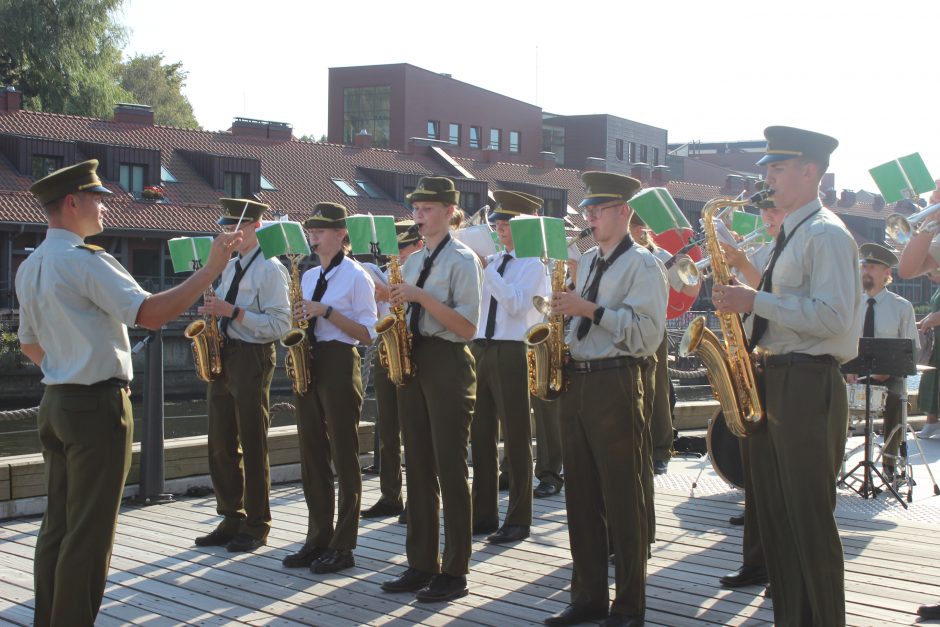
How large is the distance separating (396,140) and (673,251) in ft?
154

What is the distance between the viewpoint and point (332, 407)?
7090mm

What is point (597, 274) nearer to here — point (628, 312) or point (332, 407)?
point (628, 312)

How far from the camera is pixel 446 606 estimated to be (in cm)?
620

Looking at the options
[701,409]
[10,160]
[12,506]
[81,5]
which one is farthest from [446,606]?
[81,5]

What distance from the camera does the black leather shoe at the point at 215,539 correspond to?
7589mm

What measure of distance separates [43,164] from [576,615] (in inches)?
1369

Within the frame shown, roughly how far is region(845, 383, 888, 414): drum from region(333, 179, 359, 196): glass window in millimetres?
35806

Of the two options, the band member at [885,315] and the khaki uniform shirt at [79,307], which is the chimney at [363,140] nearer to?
the band member at [885,315]

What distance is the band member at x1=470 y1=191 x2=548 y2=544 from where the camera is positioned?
25.9 feet

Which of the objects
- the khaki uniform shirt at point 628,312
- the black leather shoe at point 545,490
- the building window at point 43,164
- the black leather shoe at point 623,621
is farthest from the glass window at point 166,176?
the black leather shoe at point 623,621

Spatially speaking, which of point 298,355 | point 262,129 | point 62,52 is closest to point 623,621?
point 298,355

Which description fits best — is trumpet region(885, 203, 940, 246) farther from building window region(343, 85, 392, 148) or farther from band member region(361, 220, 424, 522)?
building window region(343, 85, 392, 148)

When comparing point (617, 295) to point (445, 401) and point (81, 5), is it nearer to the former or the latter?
point (445, 401)

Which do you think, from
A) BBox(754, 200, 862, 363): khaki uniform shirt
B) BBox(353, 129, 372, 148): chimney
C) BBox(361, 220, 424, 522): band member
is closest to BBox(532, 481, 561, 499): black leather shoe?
BBox(361, 220, 424, 522): band member
